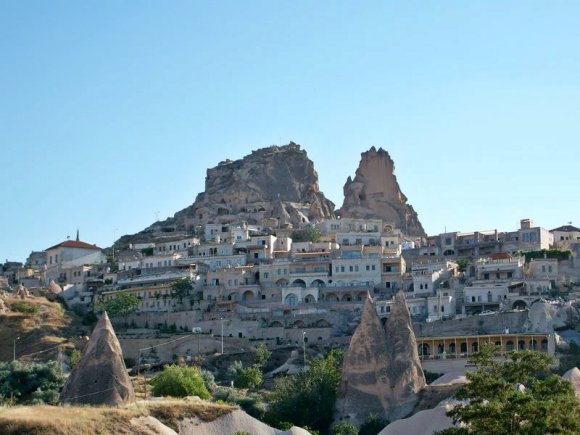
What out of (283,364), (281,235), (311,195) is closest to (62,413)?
(283,364)

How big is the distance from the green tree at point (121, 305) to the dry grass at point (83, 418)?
135 ft

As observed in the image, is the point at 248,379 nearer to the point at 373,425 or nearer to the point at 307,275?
the point at 373,425

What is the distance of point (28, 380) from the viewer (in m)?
71.4

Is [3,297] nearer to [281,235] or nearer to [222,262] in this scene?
[222,262]

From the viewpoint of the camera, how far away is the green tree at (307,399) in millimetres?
64500

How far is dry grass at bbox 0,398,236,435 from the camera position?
4425 centimetres

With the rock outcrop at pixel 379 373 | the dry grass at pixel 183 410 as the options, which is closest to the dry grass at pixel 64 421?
the dry grass at pixel 183 410

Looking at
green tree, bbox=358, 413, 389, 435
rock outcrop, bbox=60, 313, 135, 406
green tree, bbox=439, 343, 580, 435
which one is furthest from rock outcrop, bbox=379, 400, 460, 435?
rock outcrop, bbox=60, 313, 135, 406

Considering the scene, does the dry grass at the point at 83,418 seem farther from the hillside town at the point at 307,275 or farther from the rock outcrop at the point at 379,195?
the rock outcrop at the point at 379,195

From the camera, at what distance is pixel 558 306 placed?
81.1 meters

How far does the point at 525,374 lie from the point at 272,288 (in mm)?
46185

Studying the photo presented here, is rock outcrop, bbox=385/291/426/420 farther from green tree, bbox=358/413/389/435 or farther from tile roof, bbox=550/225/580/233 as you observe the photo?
tile roof, bbox=550/225/580/233

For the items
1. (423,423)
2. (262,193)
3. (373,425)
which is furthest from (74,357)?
(262,193)

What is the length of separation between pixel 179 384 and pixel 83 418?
2053 cm
